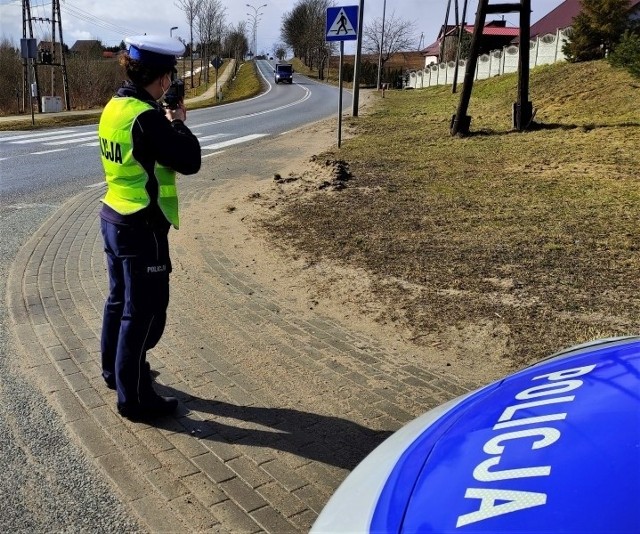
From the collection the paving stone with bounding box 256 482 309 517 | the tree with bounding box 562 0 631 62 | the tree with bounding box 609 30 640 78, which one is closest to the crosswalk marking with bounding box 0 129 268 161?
the tree with bounding box 609 30 640 78

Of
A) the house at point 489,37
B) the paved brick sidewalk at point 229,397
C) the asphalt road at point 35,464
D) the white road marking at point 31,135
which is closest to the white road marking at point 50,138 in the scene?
the white road marking at point 31,135

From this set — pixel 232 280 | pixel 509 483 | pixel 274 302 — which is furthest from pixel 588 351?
pixel 232 280

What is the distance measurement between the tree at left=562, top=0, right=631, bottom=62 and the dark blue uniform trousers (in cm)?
2648

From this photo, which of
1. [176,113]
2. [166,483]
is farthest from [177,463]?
[176,113]

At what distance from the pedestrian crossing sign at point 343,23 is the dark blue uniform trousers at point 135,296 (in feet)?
34.5

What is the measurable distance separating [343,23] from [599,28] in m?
17.5

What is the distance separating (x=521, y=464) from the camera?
4.99ft

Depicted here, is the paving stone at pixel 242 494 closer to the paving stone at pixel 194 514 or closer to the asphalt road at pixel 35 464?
the paving stone at pixel 194 514

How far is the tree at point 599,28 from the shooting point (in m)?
25.3

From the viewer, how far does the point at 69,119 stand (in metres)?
26.0

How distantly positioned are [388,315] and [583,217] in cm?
366

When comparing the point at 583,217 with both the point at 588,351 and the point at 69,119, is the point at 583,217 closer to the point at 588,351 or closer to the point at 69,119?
the point at 588,351

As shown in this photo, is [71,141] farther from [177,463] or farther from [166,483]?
[166,483]

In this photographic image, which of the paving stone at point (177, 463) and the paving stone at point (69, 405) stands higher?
the paving stone at point (177, 463)
